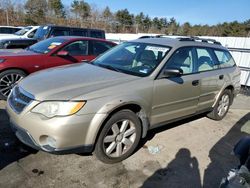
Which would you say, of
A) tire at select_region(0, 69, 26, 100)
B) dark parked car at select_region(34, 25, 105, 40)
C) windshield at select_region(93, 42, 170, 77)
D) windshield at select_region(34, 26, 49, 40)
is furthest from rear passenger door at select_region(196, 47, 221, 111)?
windshield at select_region(34, 26, 49, 40)

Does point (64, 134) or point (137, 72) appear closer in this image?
point (64, 134)

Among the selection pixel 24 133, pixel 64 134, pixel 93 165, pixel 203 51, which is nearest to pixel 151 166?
pixel 93 165

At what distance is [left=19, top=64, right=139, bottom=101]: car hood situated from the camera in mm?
3102

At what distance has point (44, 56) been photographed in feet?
19.9

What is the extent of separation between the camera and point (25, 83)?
357 centimetres

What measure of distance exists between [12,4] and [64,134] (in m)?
36.3

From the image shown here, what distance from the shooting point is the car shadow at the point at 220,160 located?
11.1 feet

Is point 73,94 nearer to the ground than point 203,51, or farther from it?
nearer to the ground

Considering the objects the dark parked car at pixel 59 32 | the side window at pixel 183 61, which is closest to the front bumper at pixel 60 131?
the side window at pixel 183 61

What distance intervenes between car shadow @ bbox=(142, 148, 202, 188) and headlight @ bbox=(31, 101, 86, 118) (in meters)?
1.25

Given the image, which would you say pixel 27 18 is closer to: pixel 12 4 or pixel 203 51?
pixel 12 4

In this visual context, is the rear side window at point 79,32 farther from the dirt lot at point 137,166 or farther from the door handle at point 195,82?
the door handle at point 195,82

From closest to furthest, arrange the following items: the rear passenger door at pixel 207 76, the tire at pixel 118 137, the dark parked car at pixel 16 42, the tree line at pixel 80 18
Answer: the tire at pixel 118 137 → the rear passenger door at pixel 207 76 → the dark parked car at pixel 16 42 → the tree line at pixel 80 18

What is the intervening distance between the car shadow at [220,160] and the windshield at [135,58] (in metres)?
1.66
